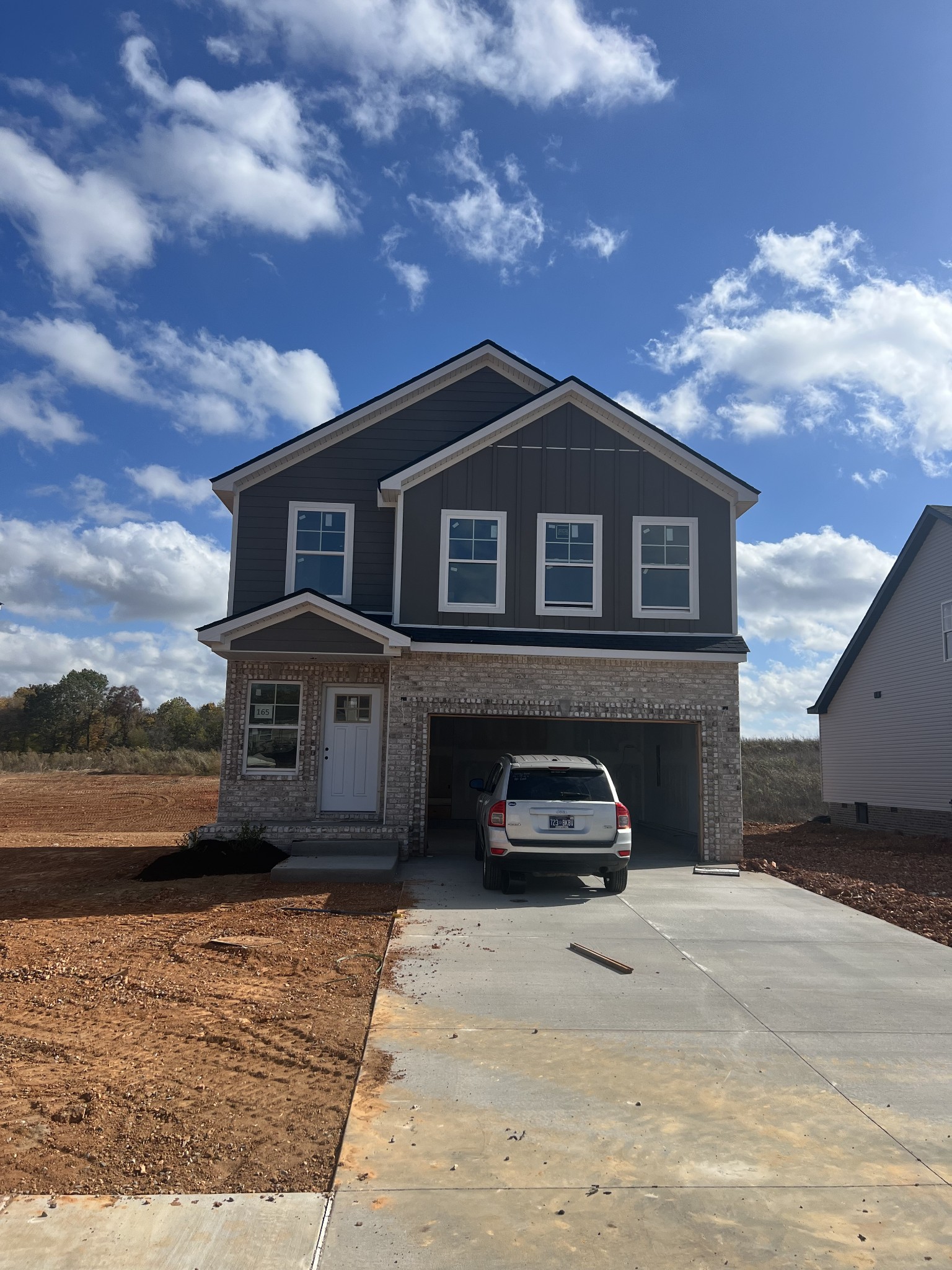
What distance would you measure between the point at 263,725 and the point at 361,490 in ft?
15.8

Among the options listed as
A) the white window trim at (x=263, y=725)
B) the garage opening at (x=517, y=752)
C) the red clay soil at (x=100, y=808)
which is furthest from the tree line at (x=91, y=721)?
the white window trim at (x=263, y=725)

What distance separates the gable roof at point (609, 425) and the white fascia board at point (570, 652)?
2.84 m

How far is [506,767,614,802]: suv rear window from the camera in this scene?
11.4m

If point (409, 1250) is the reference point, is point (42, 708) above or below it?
above

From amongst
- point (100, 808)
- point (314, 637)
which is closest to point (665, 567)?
point (314, 637)

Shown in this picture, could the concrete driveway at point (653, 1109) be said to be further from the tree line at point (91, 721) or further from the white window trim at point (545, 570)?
the tree line at point (91, 721)

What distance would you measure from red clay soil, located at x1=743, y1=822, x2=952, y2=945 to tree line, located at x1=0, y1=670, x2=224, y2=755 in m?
42.1

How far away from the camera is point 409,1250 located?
11.6ft

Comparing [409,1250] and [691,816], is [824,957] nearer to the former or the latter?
[409,1250]

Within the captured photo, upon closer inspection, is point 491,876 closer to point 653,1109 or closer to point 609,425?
point 653,1109

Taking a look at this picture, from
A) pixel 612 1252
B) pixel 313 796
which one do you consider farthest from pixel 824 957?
pixel 313 796

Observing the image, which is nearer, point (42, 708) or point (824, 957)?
point (824, 957)

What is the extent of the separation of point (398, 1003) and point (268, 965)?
64.1 inches

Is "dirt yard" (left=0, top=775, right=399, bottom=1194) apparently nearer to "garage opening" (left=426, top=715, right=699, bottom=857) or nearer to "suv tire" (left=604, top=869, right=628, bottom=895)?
"suv tire" (left=604, top=869, right=628, bottom=895)
